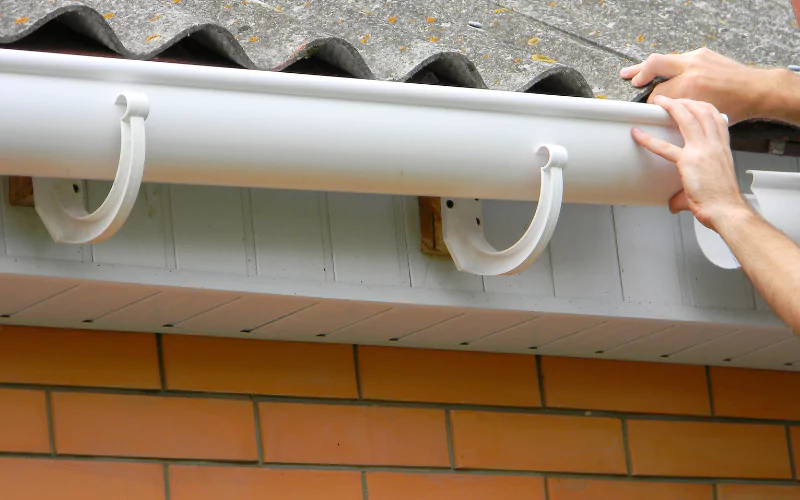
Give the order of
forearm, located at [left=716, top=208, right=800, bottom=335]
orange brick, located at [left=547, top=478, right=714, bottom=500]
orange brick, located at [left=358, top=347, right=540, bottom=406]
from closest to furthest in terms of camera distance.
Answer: forearm, located at [left=716, top=208, right=800, bottom=335] → orange brick, located at [left=358, top=347, right=540, bottom=406] → orange brick, located at [left=547, top=478, right=714, bottom=500]

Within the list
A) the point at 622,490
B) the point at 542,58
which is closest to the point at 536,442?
the point at 622,490

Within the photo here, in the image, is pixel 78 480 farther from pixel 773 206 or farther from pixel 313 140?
pixel 773 206

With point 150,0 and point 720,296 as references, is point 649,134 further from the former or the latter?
point 150,0

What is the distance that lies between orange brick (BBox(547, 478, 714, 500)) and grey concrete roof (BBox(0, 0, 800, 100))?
96 centimetres

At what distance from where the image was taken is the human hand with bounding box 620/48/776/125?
275cm

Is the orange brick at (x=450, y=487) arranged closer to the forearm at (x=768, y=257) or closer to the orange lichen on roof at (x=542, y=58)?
the forearm at (x=768, y=257)

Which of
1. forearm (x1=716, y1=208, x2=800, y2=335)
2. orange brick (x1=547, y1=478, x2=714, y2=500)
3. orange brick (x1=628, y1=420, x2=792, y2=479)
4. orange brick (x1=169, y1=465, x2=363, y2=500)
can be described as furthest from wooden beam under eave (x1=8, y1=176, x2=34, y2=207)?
orange brick (x1=628, y1=420, x2=792, y2=479)

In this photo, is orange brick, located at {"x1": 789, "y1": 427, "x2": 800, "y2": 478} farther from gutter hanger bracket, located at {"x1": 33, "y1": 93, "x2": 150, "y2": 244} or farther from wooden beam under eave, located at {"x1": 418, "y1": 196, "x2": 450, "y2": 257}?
gutter hanger bracket, located at {"x1": 33, "y1": 93, "x2": 150, "y2": 244}

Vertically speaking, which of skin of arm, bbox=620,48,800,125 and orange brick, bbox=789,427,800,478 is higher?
skin of arm, bbox=620,48,800,125

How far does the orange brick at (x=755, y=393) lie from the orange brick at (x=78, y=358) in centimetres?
151

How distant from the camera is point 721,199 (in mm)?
2602

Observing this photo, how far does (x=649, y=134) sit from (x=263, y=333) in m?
0.90

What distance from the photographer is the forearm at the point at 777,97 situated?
2.82 meters

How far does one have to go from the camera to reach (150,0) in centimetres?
247
